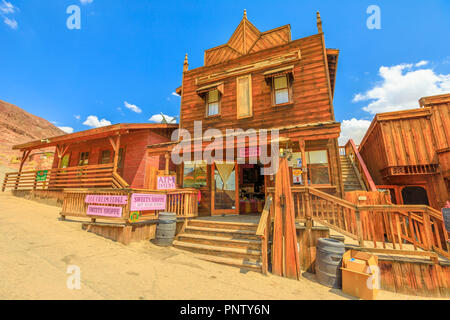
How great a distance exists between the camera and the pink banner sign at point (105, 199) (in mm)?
5898

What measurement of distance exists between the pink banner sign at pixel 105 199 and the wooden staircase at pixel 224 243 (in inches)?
81.5

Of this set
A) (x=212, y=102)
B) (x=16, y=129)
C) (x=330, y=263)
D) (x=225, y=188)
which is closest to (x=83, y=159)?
(x=212, y=102)

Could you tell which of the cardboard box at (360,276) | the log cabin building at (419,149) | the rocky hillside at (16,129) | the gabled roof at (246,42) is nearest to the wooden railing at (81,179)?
the gabled roof at (246,42)

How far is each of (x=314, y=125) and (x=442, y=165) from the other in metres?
7.12

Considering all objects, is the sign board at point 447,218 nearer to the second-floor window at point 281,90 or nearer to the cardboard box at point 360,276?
the cardboard box at point 360,276

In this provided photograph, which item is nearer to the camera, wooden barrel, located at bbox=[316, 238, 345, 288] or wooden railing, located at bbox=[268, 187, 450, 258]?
wooden barrel, located at bbox=[316, 238, 345, 288]

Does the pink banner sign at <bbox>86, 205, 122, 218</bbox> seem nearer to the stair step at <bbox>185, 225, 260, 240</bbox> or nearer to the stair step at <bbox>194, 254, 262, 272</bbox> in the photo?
the stair step at <bbox>185, 225, 260, 240</bbox>

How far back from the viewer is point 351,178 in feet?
33.3

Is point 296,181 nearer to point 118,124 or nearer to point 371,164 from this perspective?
point 371,164

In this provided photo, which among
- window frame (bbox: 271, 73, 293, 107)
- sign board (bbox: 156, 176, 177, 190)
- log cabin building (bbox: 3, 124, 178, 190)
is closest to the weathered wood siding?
window frame (bbox: 271, 73, 293, 107)

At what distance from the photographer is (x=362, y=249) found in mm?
4465

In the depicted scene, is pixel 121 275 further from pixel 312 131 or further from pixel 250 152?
pixel 312 131

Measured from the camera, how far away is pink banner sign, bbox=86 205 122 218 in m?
5.91

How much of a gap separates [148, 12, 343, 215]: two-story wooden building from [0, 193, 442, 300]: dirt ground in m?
4.05
